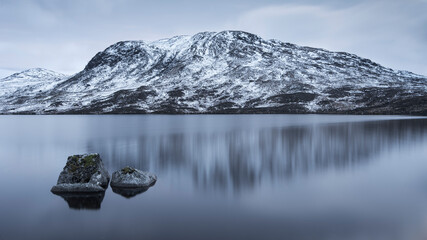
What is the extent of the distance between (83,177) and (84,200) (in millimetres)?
3414

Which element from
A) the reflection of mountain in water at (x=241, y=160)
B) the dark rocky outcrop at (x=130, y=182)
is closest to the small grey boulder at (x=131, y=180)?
the dark rocky outcrop at (x=130, y=182)

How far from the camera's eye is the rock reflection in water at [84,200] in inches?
693

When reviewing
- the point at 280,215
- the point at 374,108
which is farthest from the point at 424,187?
the point at 374,108

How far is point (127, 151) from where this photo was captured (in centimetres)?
3944

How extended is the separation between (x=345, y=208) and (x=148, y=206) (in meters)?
10.7

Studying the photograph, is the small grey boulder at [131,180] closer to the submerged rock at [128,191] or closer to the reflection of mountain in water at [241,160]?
the submerged rock at [128,191]

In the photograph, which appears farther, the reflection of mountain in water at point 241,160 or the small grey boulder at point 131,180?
the reflection of mountain in water at point 241,160

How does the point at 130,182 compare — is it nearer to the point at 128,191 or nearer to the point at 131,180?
the point at 131,180

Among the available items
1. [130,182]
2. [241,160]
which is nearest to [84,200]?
[130,182]

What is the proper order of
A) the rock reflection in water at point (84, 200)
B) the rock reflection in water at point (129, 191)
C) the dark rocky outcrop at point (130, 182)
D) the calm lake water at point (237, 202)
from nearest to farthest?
the calm lake water at point (237, 202) → the rock reflection in water at point (84, 200) → the rock reflection in water at point (129, 191) → the dark rocky outcrop at point (130, 182)

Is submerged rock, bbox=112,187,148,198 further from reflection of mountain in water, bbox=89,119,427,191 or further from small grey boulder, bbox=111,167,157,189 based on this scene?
reflection of mountain in water, bbox=89,119,427,191

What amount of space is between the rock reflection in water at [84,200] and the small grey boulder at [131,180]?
1.78m

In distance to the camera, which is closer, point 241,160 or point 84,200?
point 84,200

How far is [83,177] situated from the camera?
21.7 meters
